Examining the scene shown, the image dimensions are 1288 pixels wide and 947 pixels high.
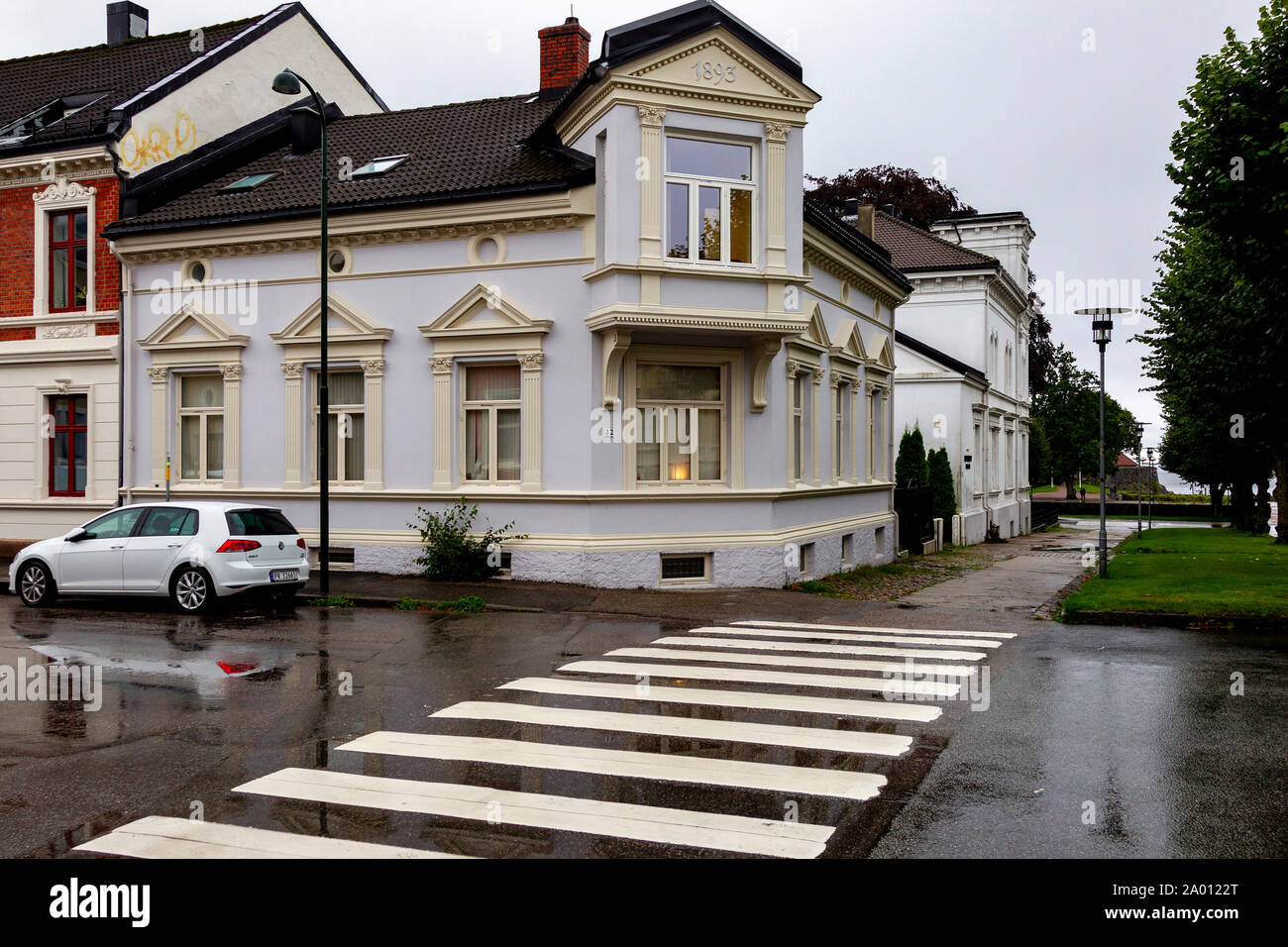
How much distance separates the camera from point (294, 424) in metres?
19.5

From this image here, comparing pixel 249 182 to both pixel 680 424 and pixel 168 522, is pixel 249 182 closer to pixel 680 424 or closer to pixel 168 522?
pixel 168 522

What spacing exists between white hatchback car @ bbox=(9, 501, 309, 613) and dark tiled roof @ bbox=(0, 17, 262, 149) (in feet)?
36.9

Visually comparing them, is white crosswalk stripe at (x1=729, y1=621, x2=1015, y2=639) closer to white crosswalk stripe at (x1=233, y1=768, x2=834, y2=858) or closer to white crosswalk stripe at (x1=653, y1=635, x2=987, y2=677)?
white crosswalk stripe at (x1=653, y1=635, x2=987, y2=677)

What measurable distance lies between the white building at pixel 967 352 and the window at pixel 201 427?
18.0 meters

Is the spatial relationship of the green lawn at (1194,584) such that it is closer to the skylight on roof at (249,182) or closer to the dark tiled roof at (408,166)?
the dark tiled roof at (408,166)

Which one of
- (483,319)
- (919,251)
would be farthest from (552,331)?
(919,251)

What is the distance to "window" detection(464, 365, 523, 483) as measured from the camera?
59.9 ft

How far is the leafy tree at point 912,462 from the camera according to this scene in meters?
30.4

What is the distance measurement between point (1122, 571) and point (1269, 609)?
8.37 m

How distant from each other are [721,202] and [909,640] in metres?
8.20

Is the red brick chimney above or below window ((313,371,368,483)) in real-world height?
above

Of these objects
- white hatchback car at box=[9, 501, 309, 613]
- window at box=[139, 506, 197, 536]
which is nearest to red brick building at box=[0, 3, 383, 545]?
white hatchback car at box=[9, 501, 309, 613]

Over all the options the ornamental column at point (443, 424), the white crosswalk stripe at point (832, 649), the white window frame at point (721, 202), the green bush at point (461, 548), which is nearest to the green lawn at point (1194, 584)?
the white crosswalk stripe at point (832, 649)
